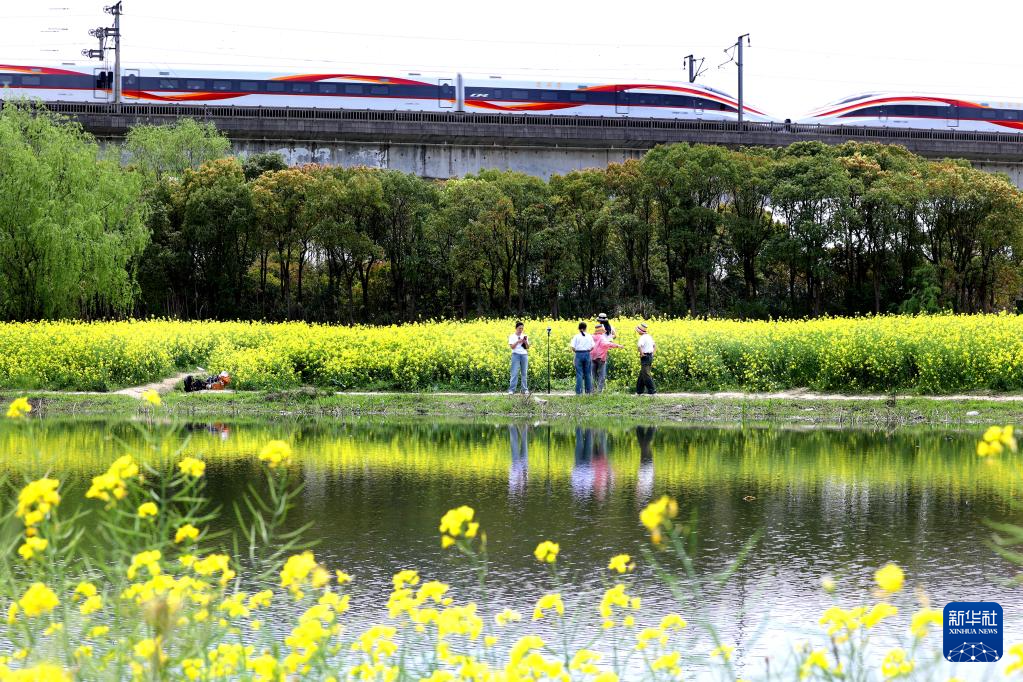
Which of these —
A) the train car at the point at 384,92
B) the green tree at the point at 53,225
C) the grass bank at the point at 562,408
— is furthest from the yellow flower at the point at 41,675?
the train car at the point at 384,92

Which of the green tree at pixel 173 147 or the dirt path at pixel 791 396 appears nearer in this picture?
the dirt path at pixel 791 396

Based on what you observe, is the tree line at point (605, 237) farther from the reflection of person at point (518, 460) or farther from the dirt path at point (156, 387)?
the reflection of person at point (518, 460)

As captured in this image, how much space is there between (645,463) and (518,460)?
164 centimetres

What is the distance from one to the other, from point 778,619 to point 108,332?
21838 mm

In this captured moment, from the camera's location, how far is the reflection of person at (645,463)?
12.8 m

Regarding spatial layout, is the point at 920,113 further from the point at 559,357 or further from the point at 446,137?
the point at 559,357

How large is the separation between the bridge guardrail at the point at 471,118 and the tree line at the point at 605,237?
7.78 metres

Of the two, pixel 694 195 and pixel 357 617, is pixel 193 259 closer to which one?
pixel 694 195

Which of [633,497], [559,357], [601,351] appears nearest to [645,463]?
[633,497]

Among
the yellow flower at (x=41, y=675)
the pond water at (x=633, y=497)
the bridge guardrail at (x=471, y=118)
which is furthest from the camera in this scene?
the bridge guardrail at (x=471, y=118)

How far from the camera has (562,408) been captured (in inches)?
846

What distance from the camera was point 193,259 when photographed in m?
38.6

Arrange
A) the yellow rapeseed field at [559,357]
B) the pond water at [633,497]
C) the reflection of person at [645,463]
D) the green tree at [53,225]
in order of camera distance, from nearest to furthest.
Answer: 1. the pond water at [633,497]
2. the reflection of person at [645,463]
3. the yellow rapeseed field at [559,357]
4. the green tree at [53,225]

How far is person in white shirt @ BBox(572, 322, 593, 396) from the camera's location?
22.3 metres
